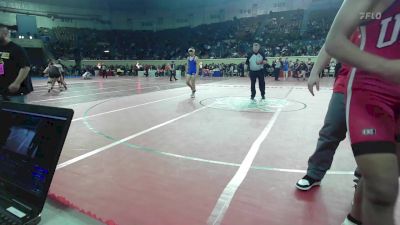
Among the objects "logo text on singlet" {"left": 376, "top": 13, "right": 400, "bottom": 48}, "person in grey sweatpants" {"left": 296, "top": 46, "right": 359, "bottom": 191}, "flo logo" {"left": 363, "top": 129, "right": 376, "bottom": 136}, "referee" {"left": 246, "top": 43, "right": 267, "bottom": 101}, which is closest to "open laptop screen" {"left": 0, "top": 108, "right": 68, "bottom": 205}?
"flo logo" {"left": 363, "top": 129, "right": 376, "bottom": 136}

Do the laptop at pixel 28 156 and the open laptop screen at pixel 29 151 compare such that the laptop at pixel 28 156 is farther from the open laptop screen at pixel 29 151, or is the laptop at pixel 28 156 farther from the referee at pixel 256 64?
the referee at pixel 256 64

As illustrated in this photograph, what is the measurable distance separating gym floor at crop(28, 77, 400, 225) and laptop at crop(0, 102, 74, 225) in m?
0.14

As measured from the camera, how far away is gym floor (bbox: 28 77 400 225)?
2.45 metres

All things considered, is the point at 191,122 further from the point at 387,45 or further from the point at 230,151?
the point at 387,45

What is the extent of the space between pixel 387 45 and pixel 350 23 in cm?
26

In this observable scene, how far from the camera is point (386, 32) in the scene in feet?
4.88

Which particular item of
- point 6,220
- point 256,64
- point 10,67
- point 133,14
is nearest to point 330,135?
point 6,220

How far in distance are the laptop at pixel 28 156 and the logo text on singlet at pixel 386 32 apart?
1.51 m

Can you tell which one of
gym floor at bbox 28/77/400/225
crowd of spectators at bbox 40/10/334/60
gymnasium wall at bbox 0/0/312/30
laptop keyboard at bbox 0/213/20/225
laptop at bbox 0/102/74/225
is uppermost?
gymnasium wall at bbox 0/0/312/30

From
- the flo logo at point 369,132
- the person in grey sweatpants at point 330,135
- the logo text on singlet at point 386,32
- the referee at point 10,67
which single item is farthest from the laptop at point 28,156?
the referee at point 10,67

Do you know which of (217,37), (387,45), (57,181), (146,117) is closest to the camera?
(387,45)

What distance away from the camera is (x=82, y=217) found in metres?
1.46

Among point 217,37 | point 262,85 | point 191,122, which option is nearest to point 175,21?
point 217,37

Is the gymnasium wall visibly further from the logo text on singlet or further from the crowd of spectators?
the logo text on singlet
